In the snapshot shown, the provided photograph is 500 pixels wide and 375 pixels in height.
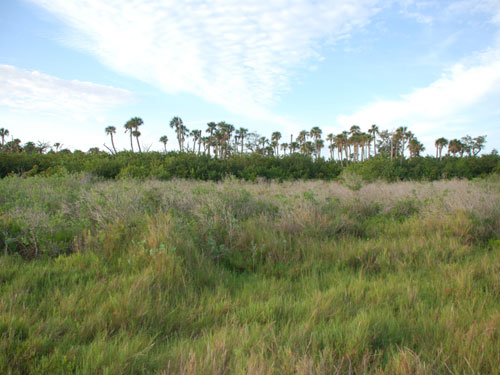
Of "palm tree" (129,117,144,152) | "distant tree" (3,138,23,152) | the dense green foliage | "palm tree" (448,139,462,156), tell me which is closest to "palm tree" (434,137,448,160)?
"palm tree" (448,139,462,156)

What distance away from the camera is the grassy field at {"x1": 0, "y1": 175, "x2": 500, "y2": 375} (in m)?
2.15

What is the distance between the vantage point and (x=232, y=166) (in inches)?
926

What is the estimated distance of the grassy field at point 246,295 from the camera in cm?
215

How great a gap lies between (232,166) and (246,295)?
804 inches

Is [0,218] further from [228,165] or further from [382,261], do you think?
[228,165]

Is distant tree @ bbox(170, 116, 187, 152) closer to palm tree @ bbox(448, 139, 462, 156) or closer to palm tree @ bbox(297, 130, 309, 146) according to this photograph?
palm tree @ bbox(297, 130, 309, 146)

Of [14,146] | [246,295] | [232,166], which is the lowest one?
[246,295]

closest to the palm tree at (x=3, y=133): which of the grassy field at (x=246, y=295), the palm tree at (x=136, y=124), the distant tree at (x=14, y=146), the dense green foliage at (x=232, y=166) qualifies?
the distant tree at (x=14, y=146)

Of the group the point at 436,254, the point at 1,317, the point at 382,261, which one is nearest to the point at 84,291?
the point at 1,317

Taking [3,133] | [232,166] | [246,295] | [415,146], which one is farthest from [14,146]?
[415,146]

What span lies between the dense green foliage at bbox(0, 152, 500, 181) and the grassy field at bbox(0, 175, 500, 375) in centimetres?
1330

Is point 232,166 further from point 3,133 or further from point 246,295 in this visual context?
point 3,133

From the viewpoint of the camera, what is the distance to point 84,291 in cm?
320

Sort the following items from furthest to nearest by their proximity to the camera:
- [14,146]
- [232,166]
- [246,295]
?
[14,146] < [232,166] < [246,295]
